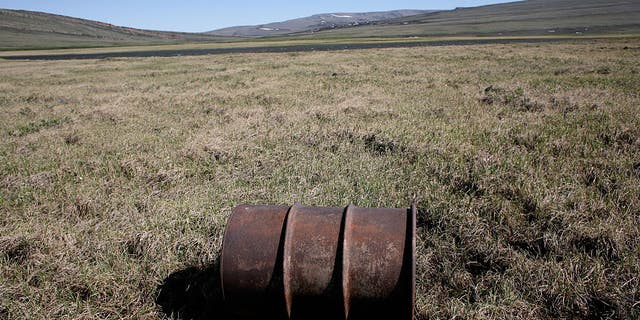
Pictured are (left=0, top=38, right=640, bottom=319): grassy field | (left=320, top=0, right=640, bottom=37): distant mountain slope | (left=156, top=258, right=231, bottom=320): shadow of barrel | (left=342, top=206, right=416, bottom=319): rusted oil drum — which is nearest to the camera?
(left=342, top=206, right=416, bottom=319): rusted oil drum

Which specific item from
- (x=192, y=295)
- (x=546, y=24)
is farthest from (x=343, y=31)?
(x=192, y=295)

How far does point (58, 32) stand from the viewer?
415 ft

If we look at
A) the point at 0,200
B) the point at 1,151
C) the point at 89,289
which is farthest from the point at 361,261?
the point at 1,151

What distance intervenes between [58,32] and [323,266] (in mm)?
157460

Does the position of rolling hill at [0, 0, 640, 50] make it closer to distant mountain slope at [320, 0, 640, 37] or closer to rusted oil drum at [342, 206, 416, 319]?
distant mountain slope at [320, 0, 640, 37]

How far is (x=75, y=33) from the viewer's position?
130m

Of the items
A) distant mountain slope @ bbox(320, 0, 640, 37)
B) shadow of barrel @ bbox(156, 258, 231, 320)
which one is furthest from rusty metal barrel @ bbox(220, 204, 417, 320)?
distant mountain slope @ bbox(320, 0, 640, 37)

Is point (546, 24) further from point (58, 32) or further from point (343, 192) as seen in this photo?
point (58, 32)

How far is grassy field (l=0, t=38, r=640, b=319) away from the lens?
331 centimetres

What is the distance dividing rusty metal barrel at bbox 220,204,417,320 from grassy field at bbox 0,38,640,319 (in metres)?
0.70

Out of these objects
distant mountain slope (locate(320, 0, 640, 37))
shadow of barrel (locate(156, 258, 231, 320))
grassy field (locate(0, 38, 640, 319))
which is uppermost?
distant mountain slope (locate(320, 0, 640, 37))

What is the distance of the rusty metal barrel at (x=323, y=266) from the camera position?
2627mm

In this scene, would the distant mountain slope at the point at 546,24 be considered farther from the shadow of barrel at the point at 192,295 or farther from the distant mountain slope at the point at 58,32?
the shadow of barrel at the point at 192,295

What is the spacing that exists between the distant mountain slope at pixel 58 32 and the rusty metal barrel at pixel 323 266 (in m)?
120
